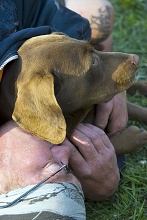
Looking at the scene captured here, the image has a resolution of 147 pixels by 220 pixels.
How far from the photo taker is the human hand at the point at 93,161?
2.75m

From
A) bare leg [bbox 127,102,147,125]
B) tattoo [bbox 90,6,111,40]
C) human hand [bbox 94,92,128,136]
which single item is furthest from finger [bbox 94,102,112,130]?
tattoo [bbox 90,6,111,40]

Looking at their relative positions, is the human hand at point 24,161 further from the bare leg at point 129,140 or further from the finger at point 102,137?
the bare leg at point 129,140

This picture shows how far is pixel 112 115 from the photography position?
3127mm

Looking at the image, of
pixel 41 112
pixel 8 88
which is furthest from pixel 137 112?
pixel 41 112

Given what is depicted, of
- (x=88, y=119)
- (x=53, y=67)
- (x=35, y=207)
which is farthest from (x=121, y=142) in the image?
(x=35, y=207)

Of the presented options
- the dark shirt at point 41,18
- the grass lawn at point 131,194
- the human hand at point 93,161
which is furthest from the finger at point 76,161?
the dark shirt at point 41,18

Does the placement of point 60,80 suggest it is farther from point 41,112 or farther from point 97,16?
point 97,16

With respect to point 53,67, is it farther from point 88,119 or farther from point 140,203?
point 140,203

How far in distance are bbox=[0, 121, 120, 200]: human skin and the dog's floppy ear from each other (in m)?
0.11

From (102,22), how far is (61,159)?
1302mm

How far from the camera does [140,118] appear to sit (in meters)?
3.65

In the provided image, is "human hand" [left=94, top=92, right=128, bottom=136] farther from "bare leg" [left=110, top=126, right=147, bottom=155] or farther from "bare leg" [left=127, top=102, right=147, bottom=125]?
"bare leg" [left=127, top=102, right=147, bottom=125]

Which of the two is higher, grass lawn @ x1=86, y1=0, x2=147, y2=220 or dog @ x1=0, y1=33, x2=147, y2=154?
dog @ x1=0, y1=33, x2=147, y2=154

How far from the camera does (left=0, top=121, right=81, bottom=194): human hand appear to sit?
242cm
